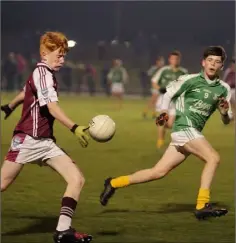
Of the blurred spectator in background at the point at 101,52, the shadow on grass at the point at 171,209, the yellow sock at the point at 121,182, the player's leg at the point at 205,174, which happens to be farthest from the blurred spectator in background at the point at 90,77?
the player's leg at the point at 205,174

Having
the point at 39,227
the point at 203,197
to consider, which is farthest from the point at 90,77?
the point at 39,227

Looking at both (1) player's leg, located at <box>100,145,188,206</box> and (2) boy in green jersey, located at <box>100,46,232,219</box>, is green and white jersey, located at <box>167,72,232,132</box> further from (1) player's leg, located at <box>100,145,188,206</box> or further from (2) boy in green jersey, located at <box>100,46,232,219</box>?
(1) player's leg, located at <box>100,145,188,206</box>

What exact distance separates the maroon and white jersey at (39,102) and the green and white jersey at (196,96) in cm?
233

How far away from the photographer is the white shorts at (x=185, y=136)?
33.4 feet

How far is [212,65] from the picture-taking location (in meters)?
10.3

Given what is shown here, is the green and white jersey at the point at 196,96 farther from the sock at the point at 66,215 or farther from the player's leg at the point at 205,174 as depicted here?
the sock at the point at 66,215

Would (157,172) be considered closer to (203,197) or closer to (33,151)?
(203,197)

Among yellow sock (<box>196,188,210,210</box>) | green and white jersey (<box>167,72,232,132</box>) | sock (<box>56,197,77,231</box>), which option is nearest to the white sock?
sock (<box>56,197,77,231</box>)

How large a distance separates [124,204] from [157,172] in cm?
89

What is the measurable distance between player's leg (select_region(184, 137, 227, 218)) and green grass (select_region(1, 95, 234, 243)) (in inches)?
5.1

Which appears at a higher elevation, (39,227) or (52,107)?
(52,107)

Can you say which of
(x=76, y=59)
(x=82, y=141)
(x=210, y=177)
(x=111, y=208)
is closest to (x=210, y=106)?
(x=210, y=177)

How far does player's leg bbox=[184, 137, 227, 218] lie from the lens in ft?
32.1

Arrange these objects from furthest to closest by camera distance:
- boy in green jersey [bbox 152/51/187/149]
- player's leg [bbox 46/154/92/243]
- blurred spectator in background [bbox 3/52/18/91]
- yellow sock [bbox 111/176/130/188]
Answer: blurred spectator in background [bbox 3/52/18/91] < boy in green jersey [bbox 152/51/187/149] < yellow sock [bbox 111/176/130/188] < player's leg [bbox 46/154/92/243]
